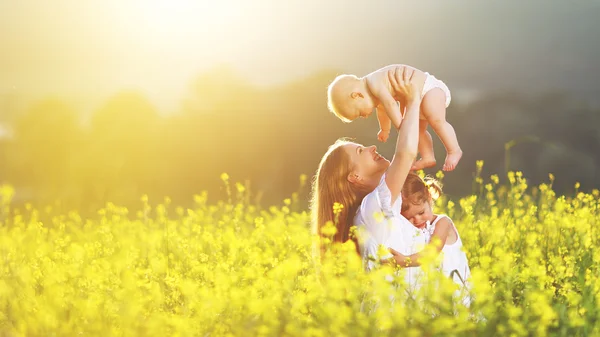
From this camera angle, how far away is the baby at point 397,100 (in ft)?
14.7

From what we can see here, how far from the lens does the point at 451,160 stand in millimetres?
4609

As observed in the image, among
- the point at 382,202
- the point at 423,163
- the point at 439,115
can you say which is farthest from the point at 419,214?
the point at 439,115

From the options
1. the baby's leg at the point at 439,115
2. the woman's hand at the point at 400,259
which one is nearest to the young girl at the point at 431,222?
the baby's leg at the point at 439,115

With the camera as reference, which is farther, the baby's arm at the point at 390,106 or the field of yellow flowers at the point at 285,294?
the baby's arm at the point at 390,106

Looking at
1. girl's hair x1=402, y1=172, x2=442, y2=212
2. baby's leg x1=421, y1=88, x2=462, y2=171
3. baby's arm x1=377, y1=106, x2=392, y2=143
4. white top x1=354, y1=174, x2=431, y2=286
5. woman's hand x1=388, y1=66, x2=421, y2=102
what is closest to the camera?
white top x1=354, y1=174, x2=431, y2=286

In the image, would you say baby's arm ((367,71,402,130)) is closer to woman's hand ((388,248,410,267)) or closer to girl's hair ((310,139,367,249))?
girl's hair ((310,139,367,249))

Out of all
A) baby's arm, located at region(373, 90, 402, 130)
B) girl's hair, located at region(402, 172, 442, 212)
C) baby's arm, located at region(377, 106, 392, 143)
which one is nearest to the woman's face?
girl's hair, located at region(402, 172, 442, 212)

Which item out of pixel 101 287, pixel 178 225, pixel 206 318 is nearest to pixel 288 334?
pixel 206 318

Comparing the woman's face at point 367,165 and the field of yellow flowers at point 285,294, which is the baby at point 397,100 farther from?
the field of yellow flowers at point 285,294

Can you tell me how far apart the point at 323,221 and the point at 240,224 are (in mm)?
1782

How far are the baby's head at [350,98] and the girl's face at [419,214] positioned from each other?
71cm

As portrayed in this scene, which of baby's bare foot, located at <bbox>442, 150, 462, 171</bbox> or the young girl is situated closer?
the young girl

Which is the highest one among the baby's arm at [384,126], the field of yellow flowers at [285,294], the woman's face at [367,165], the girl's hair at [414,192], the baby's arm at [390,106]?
the baby's arm at [390,106]

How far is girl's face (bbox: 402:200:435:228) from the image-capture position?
442 cm
